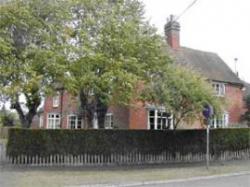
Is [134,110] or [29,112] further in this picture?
[134,110]

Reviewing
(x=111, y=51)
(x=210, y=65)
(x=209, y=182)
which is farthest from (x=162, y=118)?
(x=209, y=182)

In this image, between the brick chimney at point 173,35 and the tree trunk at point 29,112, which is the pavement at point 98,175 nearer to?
the tree trunk at point 29,112

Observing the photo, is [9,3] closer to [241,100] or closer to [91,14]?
[91,14]

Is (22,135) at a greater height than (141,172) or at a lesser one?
greater

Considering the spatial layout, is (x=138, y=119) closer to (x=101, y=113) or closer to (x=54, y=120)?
(x=101, y=113)

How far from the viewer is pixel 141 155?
2503 cm

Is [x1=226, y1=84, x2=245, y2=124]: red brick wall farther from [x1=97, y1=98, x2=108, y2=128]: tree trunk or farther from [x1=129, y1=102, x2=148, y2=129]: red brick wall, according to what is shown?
[x1=97, y1=98, x2=108, y2=128]: tree trunk

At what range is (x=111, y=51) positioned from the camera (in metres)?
23.8

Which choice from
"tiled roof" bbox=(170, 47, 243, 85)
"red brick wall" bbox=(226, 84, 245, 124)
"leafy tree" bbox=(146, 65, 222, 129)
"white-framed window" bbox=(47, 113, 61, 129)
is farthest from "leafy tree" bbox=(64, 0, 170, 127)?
"white-framed window" bbox=(47, 113, 61, 129)

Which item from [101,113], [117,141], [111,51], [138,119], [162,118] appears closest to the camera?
[111,51]

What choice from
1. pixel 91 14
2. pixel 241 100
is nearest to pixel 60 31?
pixel 91 14

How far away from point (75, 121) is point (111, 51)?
20.7 metres

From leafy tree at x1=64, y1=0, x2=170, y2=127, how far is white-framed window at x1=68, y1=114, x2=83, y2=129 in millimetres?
16932

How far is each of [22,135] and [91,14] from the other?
25.5 feet
